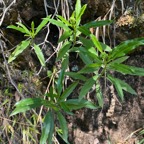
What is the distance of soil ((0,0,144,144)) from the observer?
1386 mm

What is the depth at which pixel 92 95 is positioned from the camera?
151 centimetres

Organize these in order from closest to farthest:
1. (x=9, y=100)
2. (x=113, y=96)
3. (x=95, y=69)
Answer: (x=95, y=69)
(x=9, y=100)
(x=113, y=96)

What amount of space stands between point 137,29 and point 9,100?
0.65 m

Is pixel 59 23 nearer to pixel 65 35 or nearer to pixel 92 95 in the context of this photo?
pixel 65 35

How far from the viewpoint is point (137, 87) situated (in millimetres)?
1543

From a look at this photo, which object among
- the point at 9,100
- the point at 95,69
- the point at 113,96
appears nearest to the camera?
the point at 95,69

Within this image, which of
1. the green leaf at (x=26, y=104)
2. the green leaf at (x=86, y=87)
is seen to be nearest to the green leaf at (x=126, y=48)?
the green leaf at (x=86, y=87)

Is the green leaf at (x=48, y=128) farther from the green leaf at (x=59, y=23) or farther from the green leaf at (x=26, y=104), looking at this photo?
the green leaf at (x=59, y=23)

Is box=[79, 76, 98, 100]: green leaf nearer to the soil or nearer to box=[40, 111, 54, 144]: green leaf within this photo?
box=[40, 111, 54, 144]: green leaf

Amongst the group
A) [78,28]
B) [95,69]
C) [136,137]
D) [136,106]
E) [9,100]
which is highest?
[78,28]

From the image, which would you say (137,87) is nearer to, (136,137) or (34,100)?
(136,137)

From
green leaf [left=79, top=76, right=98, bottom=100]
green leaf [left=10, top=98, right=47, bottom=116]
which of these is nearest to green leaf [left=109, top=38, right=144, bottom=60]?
green leaf [left=79, top=76, right=98, bottom=100]

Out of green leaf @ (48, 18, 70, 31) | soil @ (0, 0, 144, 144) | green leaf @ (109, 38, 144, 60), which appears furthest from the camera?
soil @ (0, 0, 144, 144)

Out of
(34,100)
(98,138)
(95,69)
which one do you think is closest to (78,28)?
(95,69)
